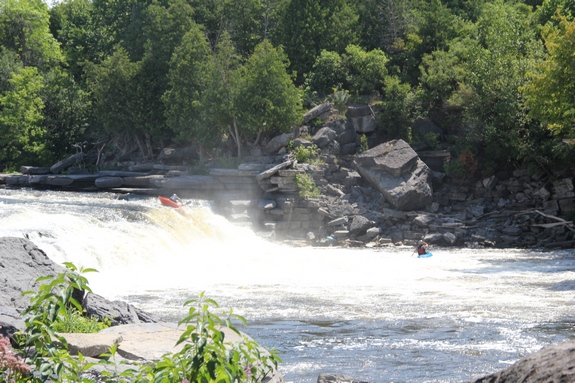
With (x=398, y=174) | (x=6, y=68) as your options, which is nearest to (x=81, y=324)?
(x=398, y=174)

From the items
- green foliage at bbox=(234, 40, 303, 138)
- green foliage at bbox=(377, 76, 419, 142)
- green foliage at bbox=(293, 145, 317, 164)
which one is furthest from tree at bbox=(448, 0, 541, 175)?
green foliage at bbox=(234, 40, 303, 138)

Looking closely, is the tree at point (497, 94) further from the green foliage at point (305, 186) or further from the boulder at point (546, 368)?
the boulder at point (546, 368)

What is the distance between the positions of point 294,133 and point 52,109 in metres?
15.6

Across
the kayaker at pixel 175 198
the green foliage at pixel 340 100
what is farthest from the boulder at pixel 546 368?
the green foliage at pixel 340 100

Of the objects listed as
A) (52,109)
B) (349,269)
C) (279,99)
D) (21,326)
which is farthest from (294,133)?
(21,326)

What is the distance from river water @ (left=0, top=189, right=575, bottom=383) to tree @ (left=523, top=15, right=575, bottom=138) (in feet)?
14.6

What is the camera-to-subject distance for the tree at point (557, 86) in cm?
2491

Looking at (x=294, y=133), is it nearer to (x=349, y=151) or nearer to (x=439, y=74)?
(x=349, y=151)

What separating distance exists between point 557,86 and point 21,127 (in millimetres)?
28112

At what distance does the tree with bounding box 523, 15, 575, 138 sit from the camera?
81.7 ft

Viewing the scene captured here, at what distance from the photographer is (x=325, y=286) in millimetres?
20469

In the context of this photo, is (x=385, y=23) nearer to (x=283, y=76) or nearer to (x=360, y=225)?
(x=283, y=76)

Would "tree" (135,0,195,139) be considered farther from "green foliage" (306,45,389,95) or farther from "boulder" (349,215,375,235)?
"boulder" (349,215,375,235)

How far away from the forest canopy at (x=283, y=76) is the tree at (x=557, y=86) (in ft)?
0.15
